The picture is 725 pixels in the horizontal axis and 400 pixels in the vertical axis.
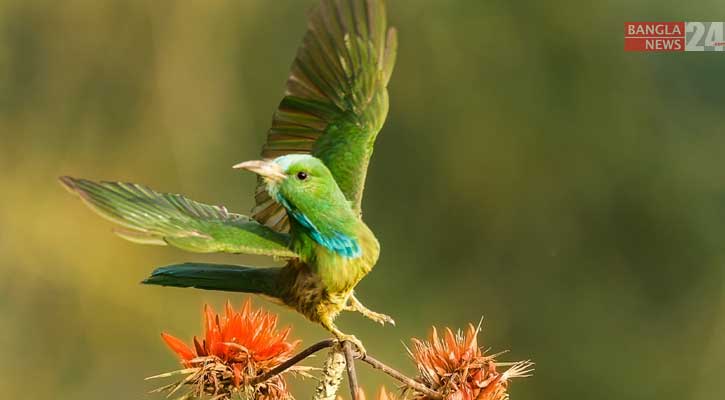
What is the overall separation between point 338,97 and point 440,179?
1.77 meters

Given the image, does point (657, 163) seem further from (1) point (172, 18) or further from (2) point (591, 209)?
(1) point (172, 18)

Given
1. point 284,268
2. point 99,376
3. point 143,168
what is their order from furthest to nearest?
point 143,168 < point 99,376 < point 284,268

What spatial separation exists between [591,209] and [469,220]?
1.05 ft

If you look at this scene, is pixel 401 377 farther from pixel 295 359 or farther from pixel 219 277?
pixel 219 277

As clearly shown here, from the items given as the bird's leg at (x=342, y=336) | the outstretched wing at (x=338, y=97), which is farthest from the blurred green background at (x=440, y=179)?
the bird's leg at (x=342, y=336)

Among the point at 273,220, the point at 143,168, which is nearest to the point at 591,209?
the point at 143,168

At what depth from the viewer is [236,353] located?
3.56 ft

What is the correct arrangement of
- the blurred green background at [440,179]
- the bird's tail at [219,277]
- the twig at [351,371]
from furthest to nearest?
the blurred green background at [440,179]
the bird's tail at [219,277]
the twig at [351,371]

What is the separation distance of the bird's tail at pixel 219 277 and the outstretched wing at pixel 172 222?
5 centimetres

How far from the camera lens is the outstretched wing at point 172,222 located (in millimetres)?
903

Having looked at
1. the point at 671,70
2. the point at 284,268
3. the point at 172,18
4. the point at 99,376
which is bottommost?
the point at 99,376

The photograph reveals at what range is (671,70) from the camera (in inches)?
112

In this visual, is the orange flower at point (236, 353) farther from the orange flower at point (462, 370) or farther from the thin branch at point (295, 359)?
the orange flower at point (462, 370)

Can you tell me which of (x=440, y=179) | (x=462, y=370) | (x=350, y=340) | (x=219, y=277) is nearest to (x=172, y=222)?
(x=219, y=277)
